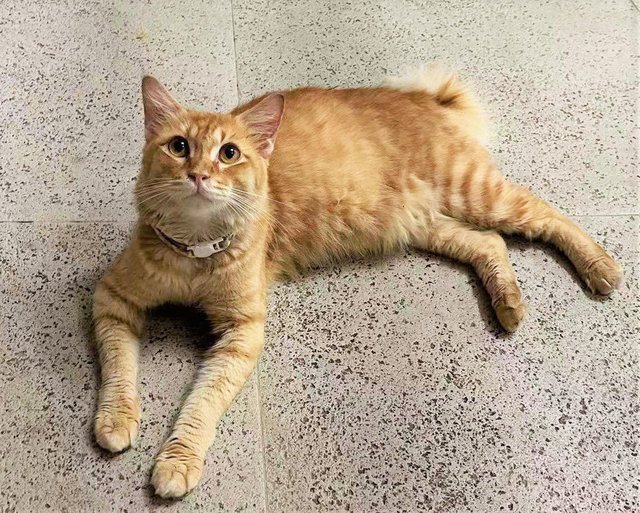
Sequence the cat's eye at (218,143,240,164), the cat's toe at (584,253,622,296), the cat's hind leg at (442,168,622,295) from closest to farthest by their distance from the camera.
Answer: the cat's eye at (218,143,240,164)
the cat's toe at (584,253,622,296)
the cat's hind leg at (442,168,622,295)

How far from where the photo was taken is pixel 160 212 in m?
1.65

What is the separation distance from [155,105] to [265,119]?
294mm

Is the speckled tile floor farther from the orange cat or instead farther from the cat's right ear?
the cat's right ear

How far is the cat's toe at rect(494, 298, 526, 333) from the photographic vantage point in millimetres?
1948

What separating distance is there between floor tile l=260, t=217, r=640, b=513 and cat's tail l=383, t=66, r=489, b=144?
510 millimetres

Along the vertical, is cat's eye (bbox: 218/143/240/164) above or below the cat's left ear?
below

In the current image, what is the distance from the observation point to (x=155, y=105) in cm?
167

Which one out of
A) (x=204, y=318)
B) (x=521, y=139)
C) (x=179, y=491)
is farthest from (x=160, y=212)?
(x=521, y=139)

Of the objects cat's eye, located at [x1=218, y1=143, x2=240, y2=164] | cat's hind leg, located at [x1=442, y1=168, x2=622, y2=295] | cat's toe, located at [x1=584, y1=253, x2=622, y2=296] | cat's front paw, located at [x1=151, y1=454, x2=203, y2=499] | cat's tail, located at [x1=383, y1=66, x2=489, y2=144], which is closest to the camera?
cat's front paw, located at [x1=151, y1=454, x2=203, y2=499]

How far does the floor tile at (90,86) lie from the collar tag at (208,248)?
0.58m

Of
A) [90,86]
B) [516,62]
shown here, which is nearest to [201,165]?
[90,86]

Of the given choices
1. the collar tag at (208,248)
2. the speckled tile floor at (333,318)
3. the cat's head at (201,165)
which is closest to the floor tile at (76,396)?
the speckled tile floor at (333,318)

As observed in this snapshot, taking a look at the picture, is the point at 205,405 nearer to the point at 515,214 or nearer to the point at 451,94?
the point at 515,214

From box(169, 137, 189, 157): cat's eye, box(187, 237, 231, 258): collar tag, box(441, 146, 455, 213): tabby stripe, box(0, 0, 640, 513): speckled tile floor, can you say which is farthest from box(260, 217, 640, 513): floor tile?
box(169, 137, 189, 157): cat's eye
